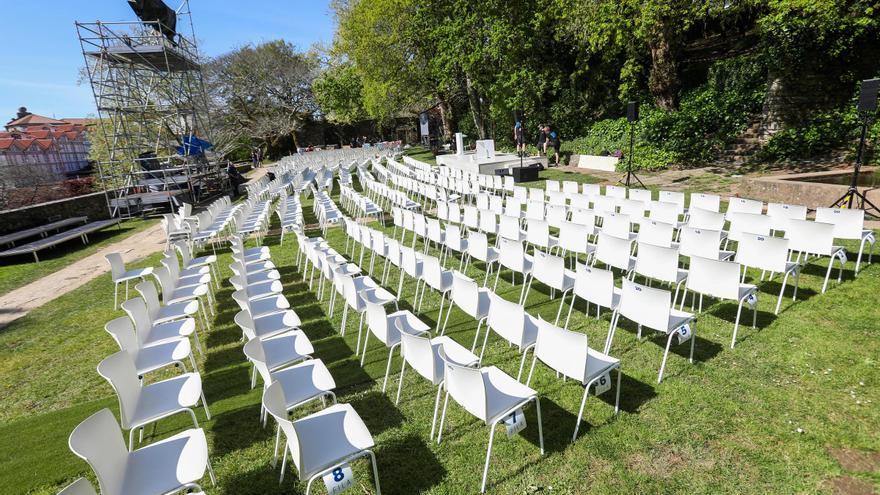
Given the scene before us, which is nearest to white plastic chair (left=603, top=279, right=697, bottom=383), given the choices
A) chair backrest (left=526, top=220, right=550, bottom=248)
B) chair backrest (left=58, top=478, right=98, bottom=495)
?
chair backrest (left=526, top=220, right=550, bottom=248)

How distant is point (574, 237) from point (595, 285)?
5.96ft

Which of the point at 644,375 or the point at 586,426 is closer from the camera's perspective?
the point at 586,426

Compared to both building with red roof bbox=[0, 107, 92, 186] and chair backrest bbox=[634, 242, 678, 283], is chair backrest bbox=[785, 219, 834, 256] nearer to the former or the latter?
chair backrest bbox=[634, 242, 678, 283]

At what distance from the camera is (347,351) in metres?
4.83

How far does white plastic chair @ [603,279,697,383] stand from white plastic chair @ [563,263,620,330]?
0.16 meters

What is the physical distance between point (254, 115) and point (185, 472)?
142ft

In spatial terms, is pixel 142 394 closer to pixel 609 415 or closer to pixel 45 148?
pixel 609 415

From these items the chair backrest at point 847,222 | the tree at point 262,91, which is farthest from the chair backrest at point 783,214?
the tree at point 262,91

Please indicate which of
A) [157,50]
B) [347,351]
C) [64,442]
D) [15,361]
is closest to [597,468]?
[347,351]

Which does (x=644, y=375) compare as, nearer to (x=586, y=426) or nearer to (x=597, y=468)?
(x=586, y=426)

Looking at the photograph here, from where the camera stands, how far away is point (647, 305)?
3691mm

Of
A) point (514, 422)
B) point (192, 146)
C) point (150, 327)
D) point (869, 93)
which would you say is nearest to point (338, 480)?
point (514, 422)

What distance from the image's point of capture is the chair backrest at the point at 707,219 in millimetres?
5988

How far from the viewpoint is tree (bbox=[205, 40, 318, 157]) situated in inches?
1505
